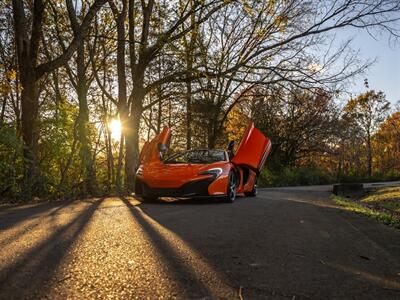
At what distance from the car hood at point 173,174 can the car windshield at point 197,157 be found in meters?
0.44

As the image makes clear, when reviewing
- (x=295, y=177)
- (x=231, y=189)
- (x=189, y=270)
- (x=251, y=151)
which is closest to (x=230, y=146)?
(x=251, y=151)

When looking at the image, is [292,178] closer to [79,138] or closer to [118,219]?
[79,138]

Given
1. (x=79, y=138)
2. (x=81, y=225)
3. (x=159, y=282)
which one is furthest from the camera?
(x=79, y=138)

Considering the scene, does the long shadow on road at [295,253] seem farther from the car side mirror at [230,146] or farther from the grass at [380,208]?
the car side mirror at [230,146]

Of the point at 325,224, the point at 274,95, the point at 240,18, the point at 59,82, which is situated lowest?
the point at 325,224

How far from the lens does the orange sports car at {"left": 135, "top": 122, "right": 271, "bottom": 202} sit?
8.55 m

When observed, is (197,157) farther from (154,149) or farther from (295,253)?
(295,253)

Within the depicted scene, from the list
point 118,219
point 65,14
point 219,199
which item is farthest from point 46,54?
point 118,219

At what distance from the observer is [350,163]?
65.6m

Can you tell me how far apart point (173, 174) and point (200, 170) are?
545mm

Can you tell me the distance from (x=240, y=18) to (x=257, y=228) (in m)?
19.2

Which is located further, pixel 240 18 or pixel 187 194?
pixel 240 18

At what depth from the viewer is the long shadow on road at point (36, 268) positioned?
238 centimetres

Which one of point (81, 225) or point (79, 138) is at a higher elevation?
point (79, 138)
